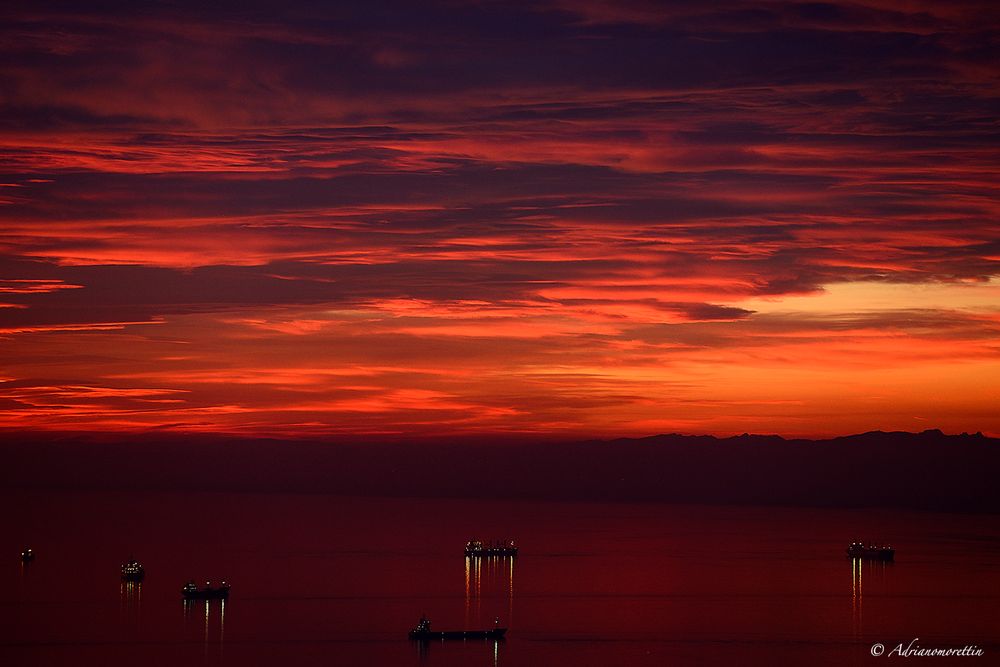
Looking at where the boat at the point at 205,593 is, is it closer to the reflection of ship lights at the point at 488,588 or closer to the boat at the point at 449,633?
the reflection of ship lights at the point at 488,588

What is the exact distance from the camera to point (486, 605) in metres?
100

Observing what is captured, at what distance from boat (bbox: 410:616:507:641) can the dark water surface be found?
90cm

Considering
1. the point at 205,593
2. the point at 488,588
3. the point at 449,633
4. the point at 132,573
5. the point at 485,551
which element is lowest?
the point at 449,633

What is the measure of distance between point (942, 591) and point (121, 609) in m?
74.1

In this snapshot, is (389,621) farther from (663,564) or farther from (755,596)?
(663,564)

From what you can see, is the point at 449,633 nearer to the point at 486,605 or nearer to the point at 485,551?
the point at 486,605

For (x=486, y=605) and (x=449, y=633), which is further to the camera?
(x=486, y=605)

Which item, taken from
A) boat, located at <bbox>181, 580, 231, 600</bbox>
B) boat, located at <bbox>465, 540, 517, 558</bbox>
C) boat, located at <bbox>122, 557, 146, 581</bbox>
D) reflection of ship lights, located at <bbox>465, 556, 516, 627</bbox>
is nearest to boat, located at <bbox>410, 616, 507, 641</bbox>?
reflection of ship lights, located at <bbox>465, 556, 516, 627</bbox>

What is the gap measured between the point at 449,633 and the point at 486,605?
60.4 ft

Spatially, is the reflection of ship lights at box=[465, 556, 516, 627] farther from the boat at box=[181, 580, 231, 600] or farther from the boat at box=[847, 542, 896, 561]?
the boat at box=[847, 542, 896, 561]

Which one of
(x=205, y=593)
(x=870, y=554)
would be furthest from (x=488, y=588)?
(x=870, y=554)

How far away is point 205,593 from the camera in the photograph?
9850cm

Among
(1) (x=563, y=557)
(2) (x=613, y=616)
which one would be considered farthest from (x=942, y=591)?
Answer: (1) (x=563, y=557)

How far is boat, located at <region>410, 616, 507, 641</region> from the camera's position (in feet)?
264
